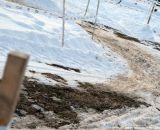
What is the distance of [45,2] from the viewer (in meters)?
23.5

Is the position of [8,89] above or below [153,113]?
above

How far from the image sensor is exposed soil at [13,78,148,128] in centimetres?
722

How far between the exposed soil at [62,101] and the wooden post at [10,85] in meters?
4.19

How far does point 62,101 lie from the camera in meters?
8.27

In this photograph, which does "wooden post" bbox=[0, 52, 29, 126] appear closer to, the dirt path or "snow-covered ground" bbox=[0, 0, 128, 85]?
"snow-covered ground" bbox=[0, 0, 128, 85]

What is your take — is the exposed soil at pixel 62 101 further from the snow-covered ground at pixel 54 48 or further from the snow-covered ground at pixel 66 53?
the snow-covered ground at pixel 54 48

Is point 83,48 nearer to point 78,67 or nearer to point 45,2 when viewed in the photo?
point 78,67

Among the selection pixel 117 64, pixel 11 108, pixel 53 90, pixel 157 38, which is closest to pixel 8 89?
pixel 11 108

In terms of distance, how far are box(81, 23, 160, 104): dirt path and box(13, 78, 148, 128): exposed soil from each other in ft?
2.98

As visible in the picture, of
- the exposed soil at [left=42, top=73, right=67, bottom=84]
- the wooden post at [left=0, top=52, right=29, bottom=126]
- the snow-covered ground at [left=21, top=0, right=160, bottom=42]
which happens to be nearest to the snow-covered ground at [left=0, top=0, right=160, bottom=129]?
the exposed soil at [left=42, top=73, right=67, bottom=84]

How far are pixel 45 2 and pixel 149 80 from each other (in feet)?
40.9

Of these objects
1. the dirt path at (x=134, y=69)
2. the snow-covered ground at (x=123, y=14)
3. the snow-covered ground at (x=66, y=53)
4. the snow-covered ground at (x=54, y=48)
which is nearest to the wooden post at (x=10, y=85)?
the snow-covered ground at (x=66, y=53)

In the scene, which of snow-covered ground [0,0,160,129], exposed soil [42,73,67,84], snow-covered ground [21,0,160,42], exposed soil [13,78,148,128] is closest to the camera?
exposed soil [13,78,148,128]

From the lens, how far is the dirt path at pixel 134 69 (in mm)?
10883
